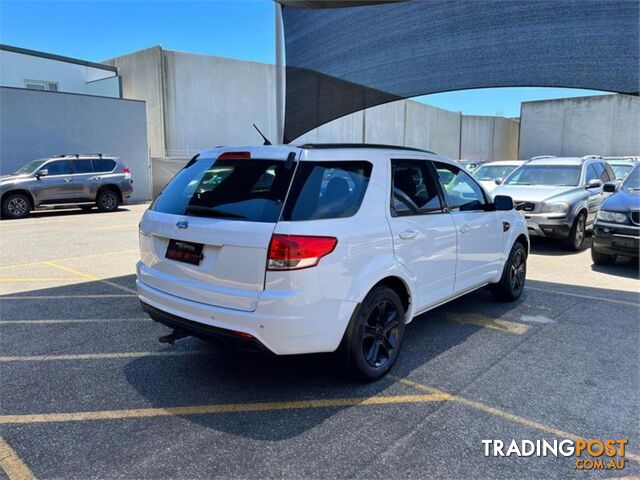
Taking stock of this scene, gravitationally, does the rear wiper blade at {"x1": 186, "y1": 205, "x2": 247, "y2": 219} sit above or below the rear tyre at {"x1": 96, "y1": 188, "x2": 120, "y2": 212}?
above

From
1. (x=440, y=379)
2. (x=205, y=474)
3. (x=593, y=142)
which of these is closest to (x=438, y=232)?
(x=440, y=379)

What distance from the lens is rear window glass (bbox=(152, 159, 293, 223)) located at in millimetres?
3361

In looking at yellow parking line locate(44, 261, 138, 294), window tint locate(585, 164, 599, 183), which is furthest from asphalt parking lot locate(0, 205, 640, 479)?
window tint locate(585, 164, 599, 183)

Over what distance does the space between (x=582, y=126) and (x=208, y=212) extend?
144 feet

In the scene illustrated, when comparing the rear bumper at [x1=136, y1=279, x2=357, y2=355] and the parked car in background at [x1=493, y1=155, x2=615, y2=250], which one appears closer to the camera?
the rear bumper at [x1=136, y1=279, x2=357, y2=355]

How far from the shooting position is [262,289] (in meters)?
3.22

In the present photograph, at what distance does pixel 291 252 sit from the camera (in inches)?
125

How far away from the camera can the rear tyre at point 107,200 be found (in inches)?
667

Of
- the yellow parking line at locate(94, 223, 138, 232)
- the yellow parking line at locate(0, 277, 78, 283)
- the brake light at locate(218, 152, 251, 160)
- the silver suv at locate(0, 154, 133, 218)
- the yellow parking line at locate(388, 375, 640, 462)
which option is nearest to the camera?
the yellow parking line at locate(388, 375, 640, 462)

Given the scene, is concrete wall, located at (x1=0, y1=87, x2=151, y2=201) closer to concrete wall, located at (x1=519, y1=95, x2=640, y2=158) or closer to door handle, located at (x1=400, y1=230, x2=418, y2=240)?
door handle, located at (x1=400, y1=230, x2=418, y2=240)

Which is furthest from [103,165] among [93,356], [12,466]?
[12,466]

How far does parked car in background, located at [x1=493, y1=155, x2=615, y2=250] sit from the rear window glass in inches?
298

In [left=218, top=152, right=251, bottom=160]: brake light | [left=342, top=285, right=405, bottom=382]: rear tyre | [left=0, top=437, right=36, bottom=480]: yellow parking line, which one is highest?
[left=218, top=152, right=251, bottom=160]: brake light

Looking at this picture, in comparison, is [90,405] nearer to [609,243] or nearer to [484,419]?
[484,419]
